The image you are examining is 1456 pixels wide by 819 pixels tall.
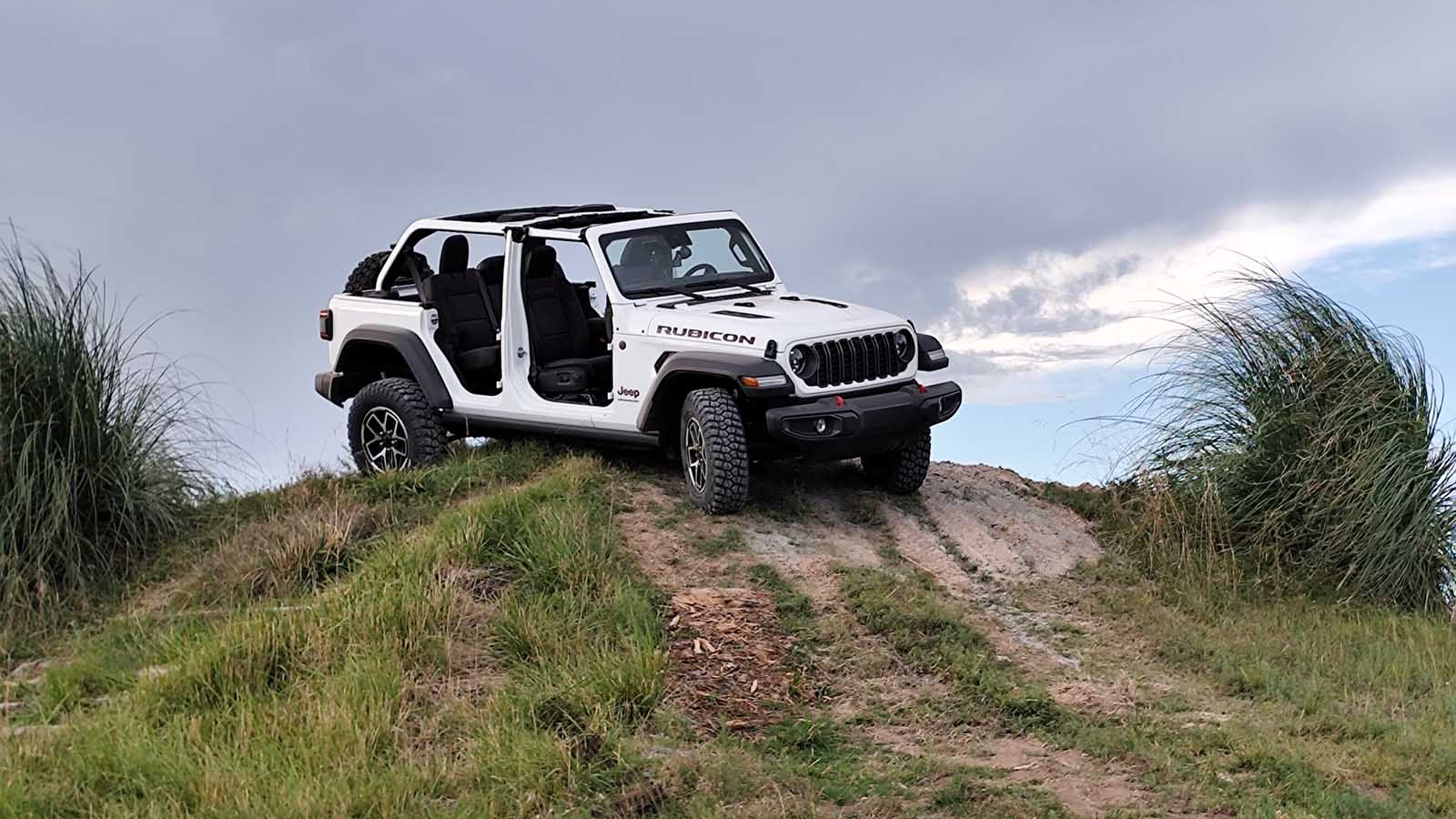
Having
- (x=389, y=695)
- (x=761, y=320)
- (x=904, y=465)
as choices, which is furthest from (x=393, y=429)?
(x=389, y=695)

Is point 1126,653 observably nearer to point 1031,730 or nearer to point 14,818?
point 1031,730

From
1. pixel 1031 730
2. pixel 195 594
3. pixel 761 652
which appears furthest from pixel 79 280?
pixel 1031 730

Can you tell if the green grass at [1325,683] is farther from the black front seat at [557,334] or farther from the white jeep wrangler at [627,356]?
the black front seat at [557,334]

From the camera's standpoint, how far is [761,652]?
32.8ft

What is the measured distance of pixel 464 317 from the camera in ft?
44.9

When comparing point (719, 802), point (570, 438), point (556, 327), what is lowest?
point (719, 802)

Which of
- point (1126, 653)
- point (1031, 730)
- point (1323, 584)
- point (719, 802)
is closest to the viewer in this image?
point (719, 802)

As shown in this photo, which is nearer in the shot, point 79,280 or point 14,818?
point 14,818

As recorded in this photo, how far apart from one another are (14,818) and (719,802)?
3.46 meters

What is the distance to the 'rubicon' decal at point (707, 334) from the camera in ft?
38.2

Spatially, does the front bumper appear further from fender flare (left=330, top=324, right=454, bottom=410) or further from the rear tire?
fender flare (left=330, top=324, right=454, bottom=410)

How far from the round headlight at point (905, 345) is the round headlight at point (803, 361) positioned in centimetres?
88

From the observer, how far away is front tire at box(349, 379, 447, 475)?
1336cm

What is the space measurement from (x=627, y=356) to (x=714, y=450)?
3.76 ft
